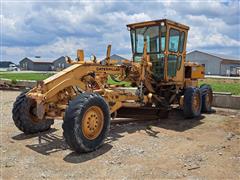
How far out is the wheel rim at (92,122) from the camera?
6.32m

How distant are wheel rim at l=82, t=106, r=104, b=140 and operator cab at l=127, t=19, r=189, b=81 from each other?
355 centimetres

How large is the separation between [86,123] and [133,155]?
1102 millimetres

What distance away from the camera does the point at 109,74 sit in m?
8.24

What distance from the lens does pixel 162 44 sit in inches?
373

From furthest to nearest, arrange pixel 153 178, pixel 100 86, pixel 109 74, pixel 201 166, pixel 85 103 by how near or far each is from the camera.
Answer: pixel 109 74 < pixel 100 86 < pixel 85 103 < pixel 201 166 < pixel 153 178

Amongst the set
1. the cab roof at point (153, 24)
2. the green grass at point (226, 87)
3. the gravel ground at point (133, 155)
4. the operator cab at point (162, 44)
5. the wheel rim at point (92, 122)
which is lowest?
the gravel ground at point (133, 155)

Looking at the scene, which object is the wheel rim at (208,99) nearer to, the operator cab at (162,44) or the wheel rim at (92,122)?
the operator cab at (162,44)

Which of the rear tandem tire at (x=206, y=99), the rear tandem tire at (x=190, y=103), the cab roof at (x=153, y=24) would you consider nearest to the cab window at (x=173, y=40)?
the cab roof at (x=153, y=24)

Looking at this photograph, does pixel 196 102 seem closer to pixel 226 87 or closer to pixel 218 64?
pixel 226 87

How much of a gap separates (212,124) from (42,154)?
209 inches

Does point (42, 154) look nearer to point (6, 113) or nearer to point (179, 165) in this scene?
point (179, 165)

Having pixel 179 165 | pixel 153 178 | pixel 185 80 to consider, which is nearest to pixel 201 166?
pixel 179 165

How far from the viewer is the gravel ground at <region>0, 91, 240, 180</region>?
209 inches

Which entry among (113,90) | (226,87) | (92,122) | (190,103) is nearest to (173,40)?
(190,103)
